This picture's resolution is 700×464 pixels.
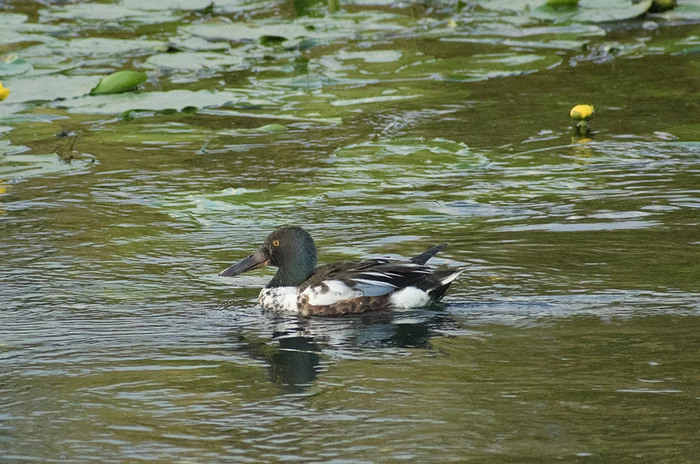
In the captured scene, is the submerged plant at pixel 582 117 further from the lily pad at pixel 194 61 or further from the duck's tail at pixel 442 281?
the lily pad at pixel 194 61

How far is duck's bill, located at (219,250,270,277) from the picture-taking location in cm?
681

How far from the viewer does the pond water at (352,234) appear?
16.0ft

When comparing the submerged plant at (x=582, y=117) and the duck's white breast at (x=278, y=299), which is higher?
the submerged plant at (x=582, y=117)

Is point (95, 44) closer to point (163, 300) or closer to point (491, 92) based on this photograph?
point (491, 92)

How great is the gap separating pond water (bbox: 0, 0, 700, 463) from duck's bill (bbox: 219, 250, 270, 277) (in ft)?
0.44

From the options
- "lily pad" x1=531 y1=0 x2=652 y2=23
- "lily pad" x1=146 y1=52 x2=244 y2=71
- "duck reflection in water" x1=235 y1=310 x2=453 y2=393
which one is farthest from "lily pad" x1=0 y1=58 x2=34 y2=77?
"lily pad" x1=531 y1=0 x2=652 y2=23

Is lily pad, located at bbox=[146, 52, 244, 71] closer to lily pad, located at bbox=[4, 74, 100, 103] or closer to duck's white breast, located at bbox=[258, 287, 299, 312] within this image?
lily pad, located at bbox=[4, 74, 100, 103]

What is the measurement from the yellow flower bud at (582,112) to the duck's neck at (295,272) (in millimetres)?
3910

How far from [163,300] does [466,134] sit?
13.8ft

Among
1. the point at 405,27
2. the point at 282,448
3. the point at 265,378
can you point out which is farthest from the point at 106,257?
the point at 405,27

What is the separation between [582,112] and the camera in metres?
9.93

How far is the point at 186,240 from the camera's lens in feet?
25.2

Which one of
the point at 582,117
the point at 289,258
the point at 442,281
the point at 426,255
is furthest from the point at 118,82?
the point at 442,281

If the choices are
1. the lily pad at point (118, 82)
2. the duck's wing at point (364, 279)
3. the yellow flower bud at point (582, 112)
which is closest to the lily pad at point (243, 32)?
the lily pad at point (118, 82)
